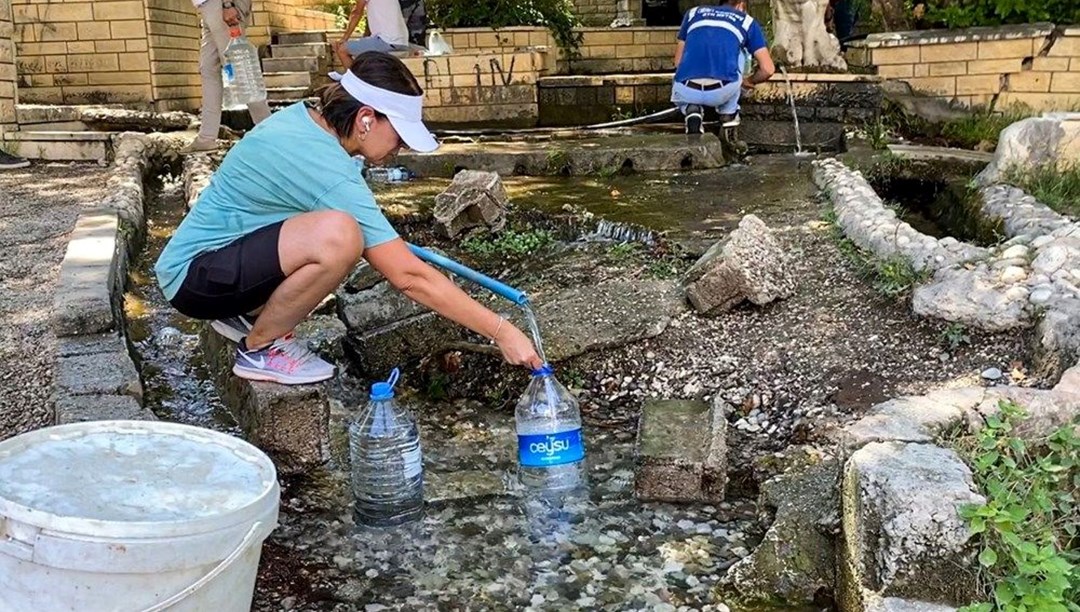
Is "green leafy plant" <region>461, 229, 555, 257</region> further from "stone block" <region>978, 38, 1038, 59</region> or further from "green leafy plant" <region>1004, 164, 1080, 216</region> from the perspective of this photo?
"stone block" <region>978, 38, 1038, 59</region>

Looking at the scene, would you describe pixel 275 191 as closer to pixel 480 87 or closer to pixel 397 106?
pixel 397 106

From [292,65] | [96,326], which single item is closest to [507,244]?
[96,326]

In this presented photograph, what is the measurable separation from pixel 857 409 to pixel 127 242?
3.80 metres

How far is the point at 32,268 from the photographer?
4.88 meters

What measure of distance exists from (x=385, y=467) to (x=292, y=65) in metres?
9.49

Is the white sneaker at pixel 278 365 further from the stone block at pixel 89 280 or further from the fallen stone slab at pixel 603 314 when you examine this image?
the fallen stone slab at pixel 603 314

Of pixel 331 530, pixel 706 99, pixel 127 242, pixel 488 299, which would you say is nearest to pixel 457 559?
pixel 331 530

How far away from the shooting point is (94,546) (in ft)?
4.88

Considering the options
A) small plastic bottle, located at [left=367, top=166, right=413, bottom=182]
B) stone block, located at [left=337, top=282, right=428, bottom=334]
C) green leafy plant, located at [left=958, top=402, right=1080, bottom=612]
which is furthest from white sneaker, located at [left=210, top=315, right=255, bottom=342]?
small plastic bottle, located at [left=367, top=166, right=413, bottom=182]

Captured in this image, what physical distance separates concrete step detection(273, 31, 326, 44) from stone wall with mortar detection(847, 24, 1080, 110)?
6.45m

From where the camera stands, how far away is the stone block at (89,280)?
3564mm

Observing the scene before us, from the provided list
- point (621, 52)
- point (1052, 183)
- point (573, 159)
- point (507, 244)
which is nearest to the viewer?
point (507, 244)

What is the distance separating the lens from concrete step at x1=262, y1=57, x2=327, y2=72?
11406 mm

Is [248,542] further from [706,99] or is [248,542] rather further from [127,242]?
[706,99]
